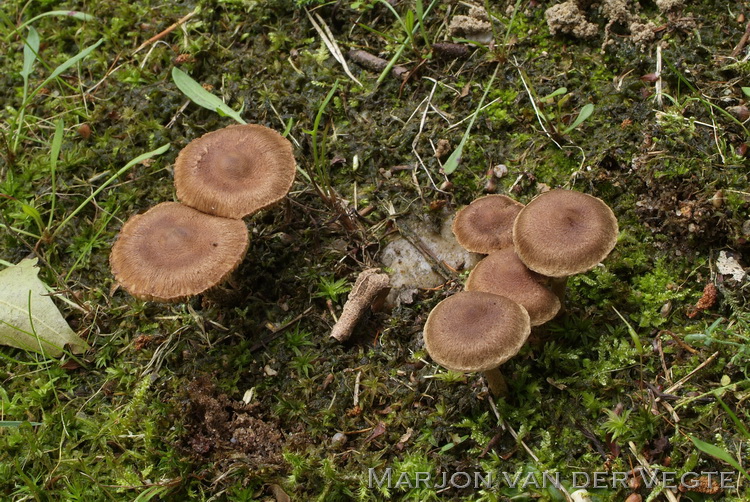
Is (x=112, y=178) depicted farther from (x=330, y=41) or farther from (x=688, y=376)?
(x=688, y=376)

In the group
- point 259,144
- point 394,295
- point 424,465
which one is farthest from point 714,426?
point 259,144

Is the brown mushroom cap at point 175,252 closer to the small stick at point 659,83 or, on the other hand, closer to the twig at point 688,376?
the twig at point 688,376

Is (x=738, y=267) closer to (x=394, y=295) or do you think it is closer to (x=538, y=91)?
(x=538, y=91)

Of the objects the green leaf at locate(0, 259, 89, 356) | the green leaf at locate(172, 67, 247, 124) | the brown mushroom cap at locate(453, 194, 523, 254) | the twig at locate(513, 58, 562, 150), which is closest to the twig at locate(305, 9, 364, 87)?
the green leaf at locate(172, 67, 247, 124)

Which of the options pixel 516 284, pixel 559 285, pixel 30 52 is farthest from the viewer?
pixel 30 52

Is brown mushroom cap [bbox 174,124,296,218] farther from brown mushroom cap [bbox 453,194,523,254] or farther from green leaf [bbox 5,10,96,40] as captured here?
green leaf [bbox 5,10,96,40]

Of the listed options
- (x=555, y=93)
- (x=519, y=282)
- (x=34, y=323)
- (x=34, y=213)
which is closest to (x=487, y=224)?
(x=519, y=282)

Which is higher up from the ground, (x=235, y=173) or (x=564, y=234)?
(x=564, y=234)
